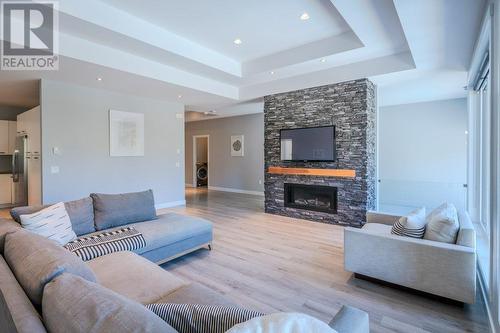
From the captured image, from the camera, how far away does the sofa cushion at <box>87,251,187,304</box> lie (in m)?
1.66

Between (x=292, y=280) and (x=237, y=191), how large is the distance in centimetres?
637

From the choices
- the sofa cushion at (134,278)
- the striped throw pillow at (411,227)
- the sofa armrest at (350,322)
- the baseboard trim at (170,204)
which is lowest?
the baseboard trim at (170,204)

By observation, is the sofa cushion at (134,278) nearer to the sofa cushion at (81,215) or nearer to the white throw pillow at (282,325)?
the sofa cushion at (81,215)

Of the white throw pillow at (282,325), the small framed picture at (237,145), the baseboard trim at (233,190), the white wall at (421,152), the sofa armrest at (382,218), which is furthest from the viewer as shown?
the small framed picture at (237,145)

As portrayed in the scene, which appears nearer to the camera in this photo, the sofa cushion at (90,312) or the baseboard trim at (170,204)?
the sofa cushion at (90,312)

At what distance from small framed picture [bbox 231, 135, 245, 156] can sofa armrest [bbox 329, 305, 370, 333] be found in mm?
7797

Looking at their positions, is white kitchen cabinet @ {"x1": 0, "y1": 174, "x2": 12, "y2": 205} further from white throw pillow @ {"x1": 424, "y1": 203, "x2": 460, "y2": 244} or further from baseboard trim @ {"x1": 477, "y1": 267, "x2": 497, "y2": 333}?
baseboard trim @ {"x1": 477, "y1": 267, "x2": 497, "y2": 333}

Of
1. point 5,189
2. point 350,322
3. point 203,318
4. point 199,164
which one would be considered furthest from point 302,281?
point 199,164

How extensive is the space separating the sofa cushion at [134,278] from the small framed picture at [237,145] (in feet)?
22.4

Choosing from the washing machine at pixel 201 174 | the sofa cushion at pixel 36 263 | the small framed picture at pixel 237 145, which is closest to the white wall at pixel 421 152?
the small framed picture at pixel 237 145

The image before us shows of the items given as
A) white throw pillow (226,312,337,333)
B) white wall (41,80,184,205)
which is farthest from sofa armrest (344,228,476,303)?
white wall (41,80,184,205)

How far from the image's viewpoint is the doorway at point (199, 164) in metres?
10.4

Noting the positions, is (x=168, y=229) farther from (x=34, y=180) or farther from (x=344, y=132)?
(x=34, y=180)

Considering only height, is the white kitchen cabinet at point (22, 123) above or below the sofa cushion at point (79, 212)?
above
